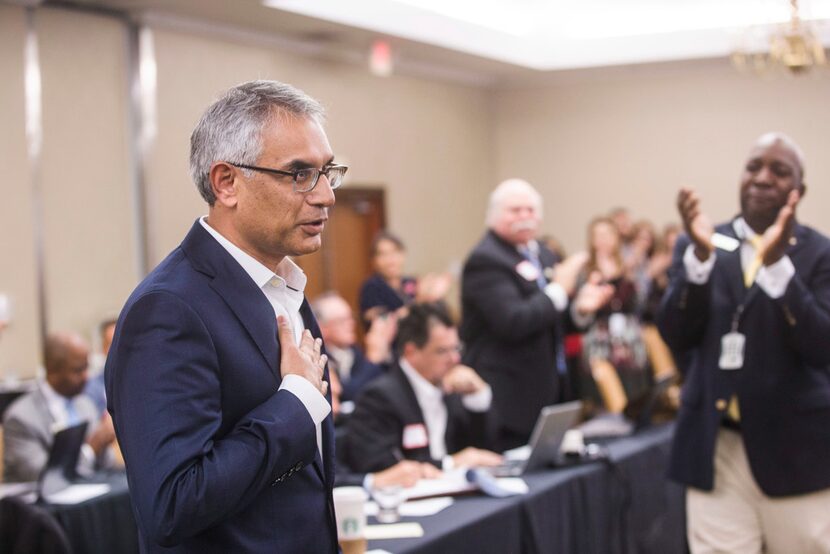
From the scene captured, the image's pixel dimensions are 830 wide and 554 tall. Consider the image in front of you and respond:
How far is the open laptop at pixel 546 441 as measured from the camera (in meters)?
3.37

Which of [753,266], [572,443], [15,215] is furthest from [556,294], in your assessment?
[15,215]

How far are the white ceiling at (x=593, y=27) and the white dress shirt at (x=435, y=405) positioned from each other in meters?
5.04

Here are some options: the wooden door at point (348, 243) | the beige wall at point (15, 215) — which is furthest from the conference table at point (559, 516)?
the wooden door at point (348, 243)

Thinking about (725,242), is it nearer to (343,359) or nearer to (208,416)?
(208,416)

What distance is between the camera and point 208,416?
141cm

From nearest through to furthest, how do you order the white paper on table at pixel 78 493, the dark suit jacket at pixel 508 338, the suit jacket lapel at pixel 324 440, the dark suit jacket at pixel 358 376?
1. the suit jacket lapel at pixel 324 440
2. the white paper on table at pixel 78 493
3. the dark suit jacket at pixel 508 338
4. the dark suit jacket at pixel 358 376

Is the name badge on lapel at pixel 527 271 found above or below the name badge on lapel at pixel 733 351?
above

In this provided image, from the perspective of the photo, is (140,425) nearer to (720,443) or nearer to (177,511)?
(177,511)

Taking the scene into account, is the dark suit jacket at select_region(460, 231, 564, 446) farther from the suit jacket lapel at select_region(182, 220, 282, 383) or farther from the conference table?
the suit jacket lapel at select_region(182, 220, 282, 383)

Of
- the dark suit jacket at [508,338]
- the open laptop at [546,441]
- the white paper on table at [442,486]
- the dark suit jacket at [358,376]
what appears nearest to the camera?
the white paper on table at [442,486]

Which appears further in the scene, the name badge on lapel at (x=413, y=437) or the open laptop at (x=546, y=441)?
the name badge on lapel at (x=413, y=437)

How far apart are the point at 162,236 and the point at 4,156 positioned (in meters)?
1.26

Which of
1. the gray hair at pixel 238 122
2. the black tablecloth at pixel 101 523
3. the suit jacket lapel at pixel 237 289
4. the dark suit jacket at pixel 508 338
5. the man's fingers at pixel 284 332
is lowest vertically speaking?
the black tablecloth at pixel 101 523

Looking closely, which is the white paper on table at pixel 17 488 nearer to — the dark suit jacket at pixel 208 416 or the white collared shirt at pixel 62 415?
the white collared shirt at pixel 62 415
